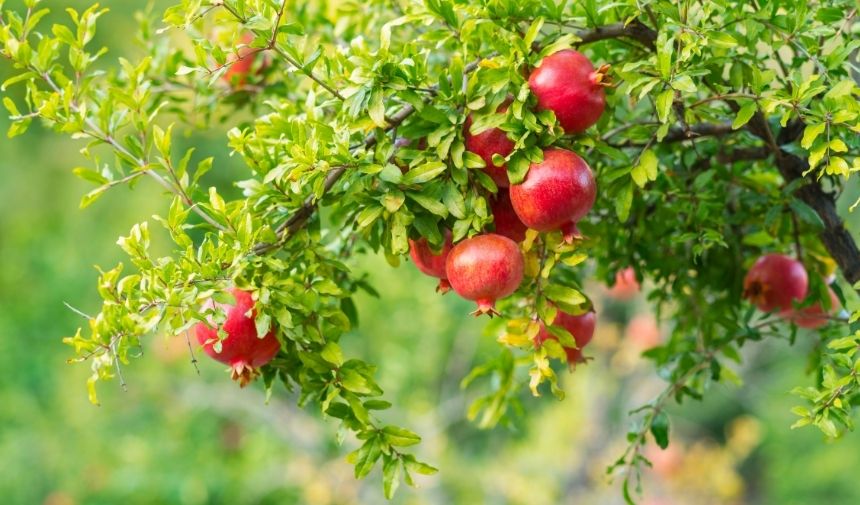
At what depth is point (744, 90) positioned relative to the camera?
2.51ft

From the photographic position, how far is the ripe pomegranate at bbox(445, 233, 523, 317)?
26.0 inches

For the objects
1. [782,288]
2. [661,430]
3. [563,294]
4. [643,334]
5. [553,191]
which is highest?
[553,191]

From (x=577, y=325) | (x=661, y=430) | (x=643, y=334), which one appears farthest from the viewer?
(x=643, y=334)

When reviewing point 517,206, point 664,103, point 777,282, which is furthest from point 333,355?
point 777,282

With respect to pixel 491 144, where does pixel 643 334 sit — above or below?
below

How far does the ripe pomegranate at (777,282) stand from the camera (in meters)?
0.90

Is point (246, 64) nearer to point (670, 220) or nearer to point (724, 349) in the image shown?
point (670, 220)

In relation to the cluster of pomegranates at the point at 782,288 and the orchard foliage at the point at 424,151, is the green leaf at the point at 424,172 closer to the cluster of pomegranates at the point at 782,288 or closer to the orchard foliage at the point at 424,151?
the orchard foliage at the point at 424,151

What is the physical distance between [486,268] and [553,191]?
0.07m

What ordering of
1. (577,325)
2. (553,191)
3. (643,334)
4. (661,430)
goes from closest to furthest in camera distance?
(553,191) < (577,325) < (661,430) < (643,334)

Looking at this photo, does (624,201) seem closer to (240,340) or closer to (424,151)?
(424,151)

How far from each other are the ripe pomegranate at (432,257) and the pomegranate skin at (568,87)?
13 cm

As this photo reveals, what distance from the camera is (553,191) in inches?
25.6

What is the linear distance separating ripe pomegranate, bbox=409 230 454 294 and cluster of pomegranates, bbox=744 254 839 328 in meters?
0.34
